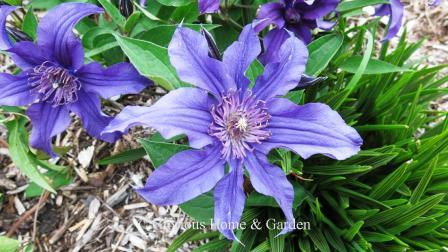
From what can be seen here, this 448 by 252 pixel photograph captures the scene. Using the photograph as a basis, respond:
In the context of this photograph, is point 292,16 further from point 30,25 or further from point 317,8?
point 30,25

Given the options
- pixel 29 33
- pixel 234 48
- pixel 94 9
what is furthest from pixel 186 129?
pixel 29 33

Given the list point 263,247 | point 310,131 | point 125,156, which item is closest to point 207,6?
point 310,131

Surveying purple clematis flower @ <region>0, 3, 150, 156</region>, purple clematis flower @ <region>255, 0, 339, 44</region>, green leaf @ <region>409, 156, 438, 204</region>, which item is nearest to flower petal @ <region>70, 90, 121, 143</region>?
purple clematis flower @ <region>0, 3, 150, 156</region>

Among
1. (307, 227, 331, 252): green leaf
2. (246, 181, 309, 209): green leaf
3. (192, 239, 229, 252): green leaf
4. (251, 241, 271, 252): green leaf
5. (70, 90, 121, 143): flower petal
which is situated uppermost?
(70, 90, 121, 143): flower petal

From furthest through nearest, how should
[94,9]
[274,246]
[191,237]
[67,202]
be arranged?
[67,202] < [191,237] < [274,246] < [94,9]

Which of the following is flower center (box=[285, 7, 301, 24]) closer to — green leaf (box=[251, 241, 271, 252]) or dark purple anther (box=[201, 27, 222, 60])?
dark purple anther (box=[201, 27, 222, 60])

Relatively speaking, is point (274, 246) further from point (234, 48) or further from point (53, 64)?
point (53, 64)

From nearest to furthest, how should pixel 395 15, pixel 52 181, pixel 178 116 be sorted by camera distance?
pixel 178 116 < pixel 395 15 < pixel 52 181
